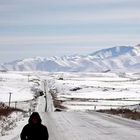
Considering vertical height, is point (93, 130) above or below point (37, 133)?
below

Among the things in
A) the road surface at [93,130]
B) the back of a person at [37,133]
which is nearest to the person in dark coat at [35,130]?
the back of a person at [37,133]

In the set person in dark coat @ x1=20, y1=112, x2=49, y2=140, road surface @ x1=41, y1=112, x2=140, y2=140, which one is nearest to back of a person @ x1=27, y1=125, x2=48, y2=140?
person in dark coat @ x1=20, y1=112, x2=49, y2=140

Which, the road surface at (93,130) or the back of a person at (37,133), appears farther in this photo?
the road surface at (93,130)

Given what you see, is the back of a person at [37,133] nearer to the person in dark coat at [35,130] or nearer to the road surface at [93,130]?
the person in dark coat at [35,130]

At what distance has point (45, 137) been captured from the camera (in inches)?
429

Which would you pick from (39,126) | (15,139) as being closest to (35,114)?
(39,126)

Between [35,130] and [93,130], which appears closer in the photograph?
[35,130]

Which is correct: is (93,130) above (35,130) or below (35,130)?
below

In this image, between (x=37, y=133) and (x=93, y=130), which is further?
(x=93, y=130)

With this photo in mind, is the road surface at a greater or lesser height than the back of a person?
lesser

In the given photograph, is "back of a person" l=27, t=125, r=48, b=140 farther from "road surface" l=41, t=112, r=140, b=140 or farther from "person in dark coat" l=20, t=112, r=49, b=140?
"road surface" l=41, t=112, r=140, b=140

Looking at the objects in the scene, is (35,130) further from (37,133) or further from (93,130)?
(93,130)

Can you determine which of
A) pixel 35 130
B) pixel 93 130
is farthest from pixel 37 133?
pixel 93 130

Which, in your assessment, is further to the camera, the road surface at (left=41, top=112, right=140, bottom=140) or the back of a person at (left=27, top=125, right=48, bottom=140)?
the road surface at (left=41, top=112, right=140, bottom=140)
